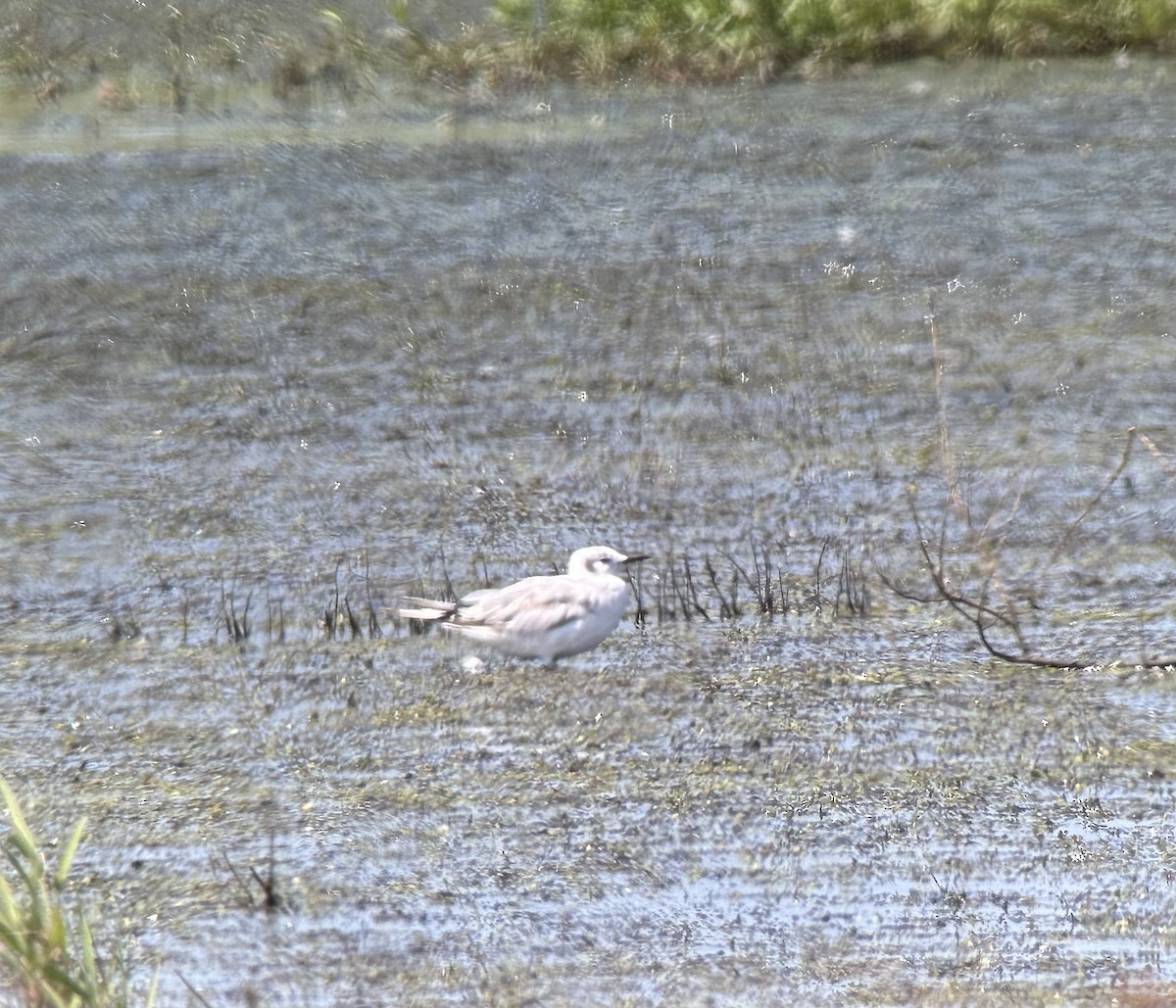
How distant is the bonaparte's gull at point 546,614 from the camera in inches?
251

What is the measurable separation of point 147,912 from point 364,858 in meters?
0.53

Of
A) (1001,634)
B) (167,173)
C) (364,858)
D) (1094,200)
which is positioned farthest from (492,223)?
(364,858)

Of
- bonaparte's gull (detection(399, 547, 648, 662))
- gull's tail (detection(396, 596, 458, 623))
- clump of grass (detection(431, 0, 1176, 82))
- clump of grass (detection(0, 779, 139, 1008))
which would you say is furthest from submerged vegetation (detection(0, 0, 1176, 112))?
clump of grass (detection(0, 779, 139, 1008))

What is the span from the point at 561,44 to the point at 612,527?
8916mm

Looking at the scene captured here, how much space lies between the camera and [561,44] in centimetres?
1620

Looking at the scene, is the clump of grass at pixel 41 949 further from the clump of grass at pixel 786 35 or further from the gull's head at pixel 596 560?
the clump of grass at pixel 786 35

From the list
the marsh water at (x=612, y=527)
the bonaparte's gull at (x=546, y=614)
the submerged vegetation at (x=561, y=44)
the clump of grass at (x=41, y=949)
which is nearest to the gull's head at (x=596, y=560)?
the bonaparte's gull at (x=546, y=614)

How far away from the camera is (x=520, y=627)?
6387mm

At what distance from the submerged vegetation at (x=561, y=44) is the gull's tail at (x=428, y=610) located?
31.1 feet

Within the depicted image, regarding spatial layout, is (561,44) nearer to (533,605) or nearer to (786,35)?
(786,35)

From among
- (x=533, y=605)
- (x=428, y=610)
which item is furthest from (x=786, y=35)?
(x=533, y=605)

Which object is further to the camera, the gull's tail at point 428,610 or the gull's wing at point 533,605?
the gull's tail at point 428,610

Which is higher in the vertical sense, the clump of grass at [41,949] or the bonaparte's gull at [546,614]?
the clump of grass at [41,949]

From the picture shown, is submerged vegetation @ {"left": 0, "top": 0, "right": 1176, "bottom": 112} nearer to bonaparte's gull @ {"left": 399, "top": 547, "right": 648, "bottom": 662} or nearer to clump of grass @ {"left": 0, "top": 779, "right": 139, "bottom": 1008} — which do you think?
bonaparte's gull @ {"left": 399, "top": 547, "right": 648, "bottom": 662}
